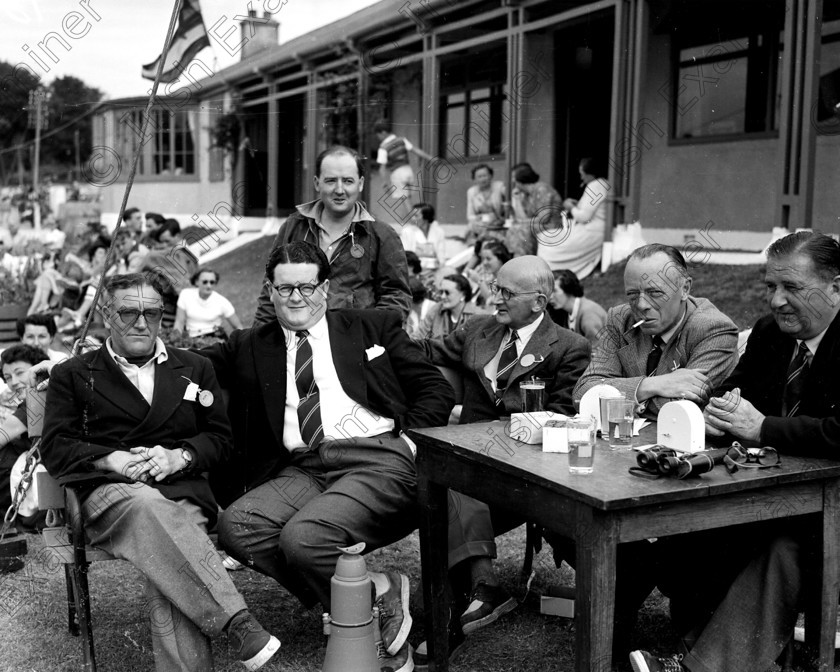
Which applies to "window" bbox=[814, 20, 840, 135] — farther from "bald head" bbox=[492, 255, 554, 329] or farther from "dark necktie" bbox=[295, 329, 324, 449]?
"dark necktie" bbox=[295, 329, 324, 449]

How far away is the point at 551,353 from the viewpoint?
3959 millimetres

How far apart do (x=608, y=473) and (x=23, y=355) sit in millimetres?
4137

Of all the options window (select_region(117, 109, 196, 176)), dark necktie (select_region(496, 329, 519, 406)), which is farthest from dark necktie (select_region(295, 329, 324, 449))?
window (select_region(117, 109, 196, 176))

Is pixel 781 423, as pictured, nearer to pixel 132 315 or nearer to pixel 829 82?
pixel 132 315

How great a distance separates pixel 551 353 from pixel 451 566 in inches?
38.8

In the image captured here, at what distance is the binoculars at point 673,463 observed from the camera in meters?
2.69

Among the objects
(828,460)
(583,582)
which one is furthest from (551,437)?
(828,460)

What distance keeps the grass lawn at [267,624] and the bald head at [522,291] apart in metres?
1.25

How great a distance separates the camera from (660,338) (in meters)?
3.71

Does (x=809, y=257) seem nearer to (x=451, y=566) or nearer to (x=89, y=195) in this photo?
(x=451, y=566)

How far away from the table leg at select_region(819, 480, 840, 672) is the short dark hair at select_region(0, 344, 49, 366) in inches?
176

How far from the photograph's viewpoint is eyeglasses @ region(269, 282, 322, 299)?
3770mm

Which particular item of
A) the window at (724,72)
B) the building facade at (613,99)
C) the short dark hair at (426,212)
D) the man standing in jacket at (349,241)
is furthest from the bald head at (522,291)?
the short dark hair at (426,212)

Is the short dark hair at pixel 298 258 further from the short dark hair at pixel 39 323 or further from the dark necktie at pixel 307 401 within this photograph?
the short dark hair at pixel 39 323
